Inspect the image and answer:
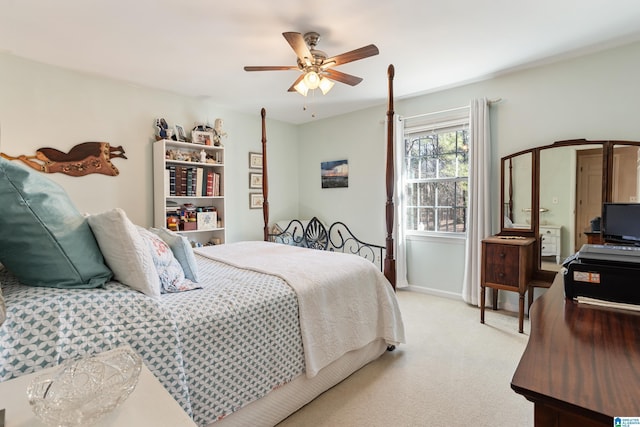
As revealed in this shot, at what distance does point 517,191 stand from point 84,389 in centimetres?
358

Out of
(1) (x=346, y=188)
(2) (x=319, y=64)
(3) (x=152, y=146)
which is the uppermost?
(2) (x=319, y=64)

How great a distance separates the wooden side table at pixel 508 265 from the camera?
2.76m

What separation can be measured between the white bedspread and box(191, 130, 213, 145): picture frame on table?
1.83 metres

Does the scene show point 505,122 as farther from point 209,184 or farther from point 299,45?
point 209,184

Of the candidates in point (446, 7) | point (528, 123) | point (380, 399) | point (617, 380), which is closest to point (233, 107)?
point (446, 7)

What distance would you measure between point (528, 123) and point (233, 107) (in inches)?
139

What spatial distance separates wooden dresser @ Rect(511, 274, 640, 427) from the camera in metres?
0.58

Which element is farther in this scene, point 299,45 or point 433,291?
point 433,291

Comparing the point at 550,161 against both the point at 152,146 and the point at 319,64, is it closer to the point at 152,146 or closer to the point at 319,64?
the point at 319,64

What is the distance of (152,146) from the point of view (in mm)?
3576

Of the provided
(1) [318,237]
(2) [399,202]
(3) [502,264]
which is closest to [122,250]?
(3) [502,264]

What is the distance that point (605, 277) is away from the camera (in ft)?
3.55

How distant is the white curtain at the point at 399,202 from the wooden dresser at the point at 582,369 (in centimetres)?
296

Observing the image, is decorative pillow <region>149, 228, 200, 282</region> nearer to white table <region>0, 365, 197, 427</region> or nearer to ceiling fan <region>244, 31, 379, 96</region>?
white table <region>0, 365, 197, 427</region>
